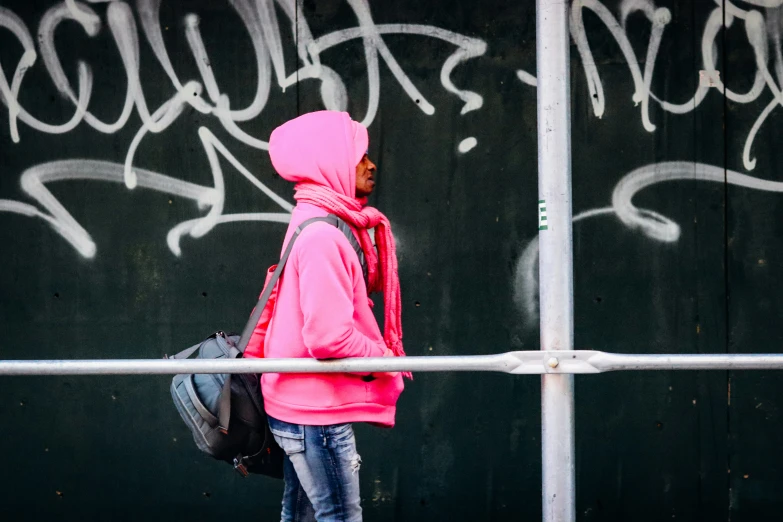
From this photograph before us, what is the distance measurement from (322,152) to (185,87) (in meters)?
1.69

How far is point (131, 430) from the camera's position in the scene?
4320mm

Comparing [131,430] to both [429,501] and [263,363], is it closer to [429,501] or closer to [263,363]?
[429,501]

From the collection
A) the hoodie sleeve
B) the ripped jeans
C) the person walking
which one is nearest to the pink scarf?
the person walking

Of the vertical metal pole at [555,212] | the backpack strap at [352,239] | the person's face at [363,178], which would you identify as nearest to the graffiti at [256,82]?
the person's face at [363,178]

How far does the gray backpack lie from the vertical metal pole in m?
0.62

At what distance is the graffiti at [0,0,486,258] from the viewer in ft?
13.7

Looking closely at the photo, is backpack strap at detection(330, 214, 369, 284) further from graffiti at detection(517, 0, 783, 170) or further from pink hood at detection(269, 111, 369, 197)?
graffiti at detection(517, 0, 783, 170)

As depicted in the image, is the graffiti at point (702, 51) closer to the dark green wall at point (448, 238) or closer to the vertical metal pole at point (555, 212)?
the dark green wall at point (448, 238)

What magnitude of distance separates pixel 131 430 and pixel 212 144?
1.38m

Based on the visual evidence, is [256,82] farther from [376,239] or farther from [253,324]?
[253,324]

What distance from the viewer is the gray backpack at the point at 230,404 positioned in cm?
274

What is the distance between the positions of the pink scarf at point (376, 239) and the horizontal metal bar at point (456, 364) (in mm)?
428

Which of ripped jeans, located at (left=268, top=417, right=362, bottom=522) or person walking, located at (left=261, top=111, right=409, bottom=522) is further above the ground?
person walking, located at (left=261, top=111, right=409, bottom=522)

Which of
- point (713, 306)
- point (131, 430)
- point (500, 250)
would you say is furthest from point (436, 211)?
point (131, 430)
